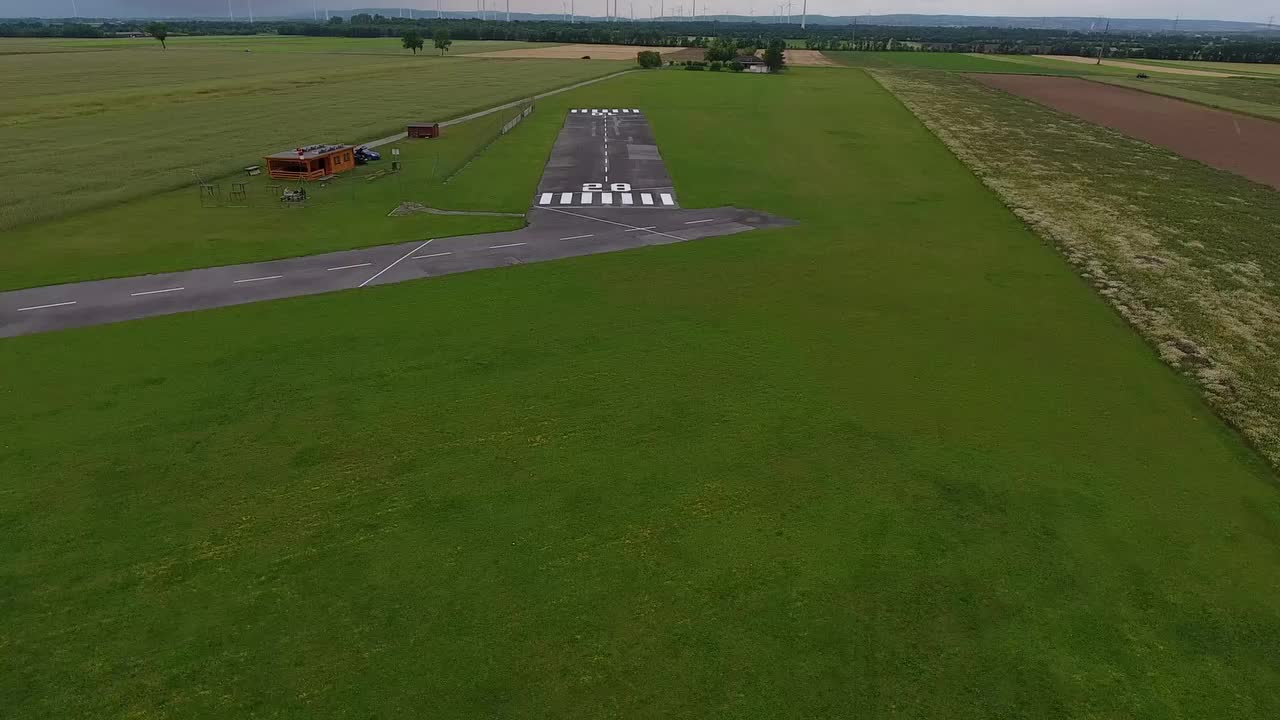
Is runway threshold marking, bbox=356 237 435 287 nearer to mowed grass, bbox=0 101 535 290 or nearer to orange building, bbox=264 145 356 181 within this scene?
mowed grass, bbox=0 101 535 290

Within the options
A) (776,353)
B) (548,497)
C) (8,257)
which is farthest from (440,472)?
(8,257)

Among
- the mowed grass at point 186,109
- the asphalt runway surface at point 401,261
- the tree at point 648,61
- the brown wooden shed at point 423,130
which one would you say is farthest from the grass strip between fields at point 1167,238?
the tree at point 648,61

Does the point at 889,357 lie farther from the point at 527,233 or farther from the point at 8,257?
the point at 8,257

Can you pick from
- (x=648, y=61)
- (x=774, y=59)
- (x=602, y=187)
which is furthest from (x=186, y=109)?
(x=774, y=59)

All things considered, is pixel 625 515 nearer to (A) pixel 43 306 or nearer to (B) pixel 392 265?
(B) pixel 392 265

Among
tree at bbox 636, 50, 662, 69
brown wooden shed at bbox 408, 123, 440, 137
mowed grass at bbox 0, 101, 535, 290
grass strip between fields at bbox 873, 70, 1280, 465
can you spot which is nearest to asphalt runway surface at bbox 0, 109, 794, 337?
mowed grass at bbox 0, 101, 535, 290

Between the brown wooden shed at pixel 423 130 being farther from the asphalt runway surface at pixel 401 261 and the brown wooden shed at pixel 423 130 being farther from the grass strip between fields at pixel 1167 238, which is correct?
the grass strip between fields at pixel 1167 238
